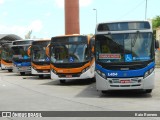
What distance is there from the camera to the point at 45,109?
1093 centimetres

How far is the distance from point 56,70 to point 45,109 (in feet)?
28.6

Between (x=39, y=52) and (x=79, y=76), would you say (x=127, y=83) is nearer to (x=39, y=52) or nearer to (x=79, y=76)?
(x=79, y=76)

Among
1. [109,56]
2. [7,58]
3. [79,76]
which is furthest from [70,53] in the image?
[7,58]

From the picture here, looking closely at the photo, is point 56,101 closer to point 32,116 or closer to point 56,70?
point 32,116

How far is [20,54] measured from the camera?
29.5 meters

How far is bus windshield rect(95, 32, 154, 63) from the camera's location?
45.1 ft

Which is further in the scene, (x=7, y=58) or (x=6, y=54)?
(x=6, y=54)

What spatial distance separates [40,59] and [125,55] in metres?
12.0

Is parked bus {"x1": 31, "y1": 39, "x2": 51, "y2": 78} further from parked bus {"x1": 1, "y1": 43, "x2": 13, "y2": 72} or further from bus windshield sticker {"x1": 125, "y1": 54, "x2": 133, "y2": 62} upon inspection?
bus windshield sticker {"x1": 125, "y1": 54, "x2": 133, "y2": 62}

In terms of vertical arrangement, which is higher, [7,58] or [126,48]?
[126,48]

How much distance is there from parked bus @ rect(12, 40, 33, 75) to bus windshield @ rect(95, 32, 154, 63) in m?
15.4

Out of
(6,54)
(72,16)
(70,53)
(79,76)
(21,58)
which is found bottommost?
(6,54)

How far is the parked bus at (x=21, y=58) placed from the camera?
94.9 ft

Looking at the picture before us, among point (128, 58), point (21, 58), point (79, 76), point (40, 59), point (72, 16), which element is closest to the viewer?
point (128, 58)
